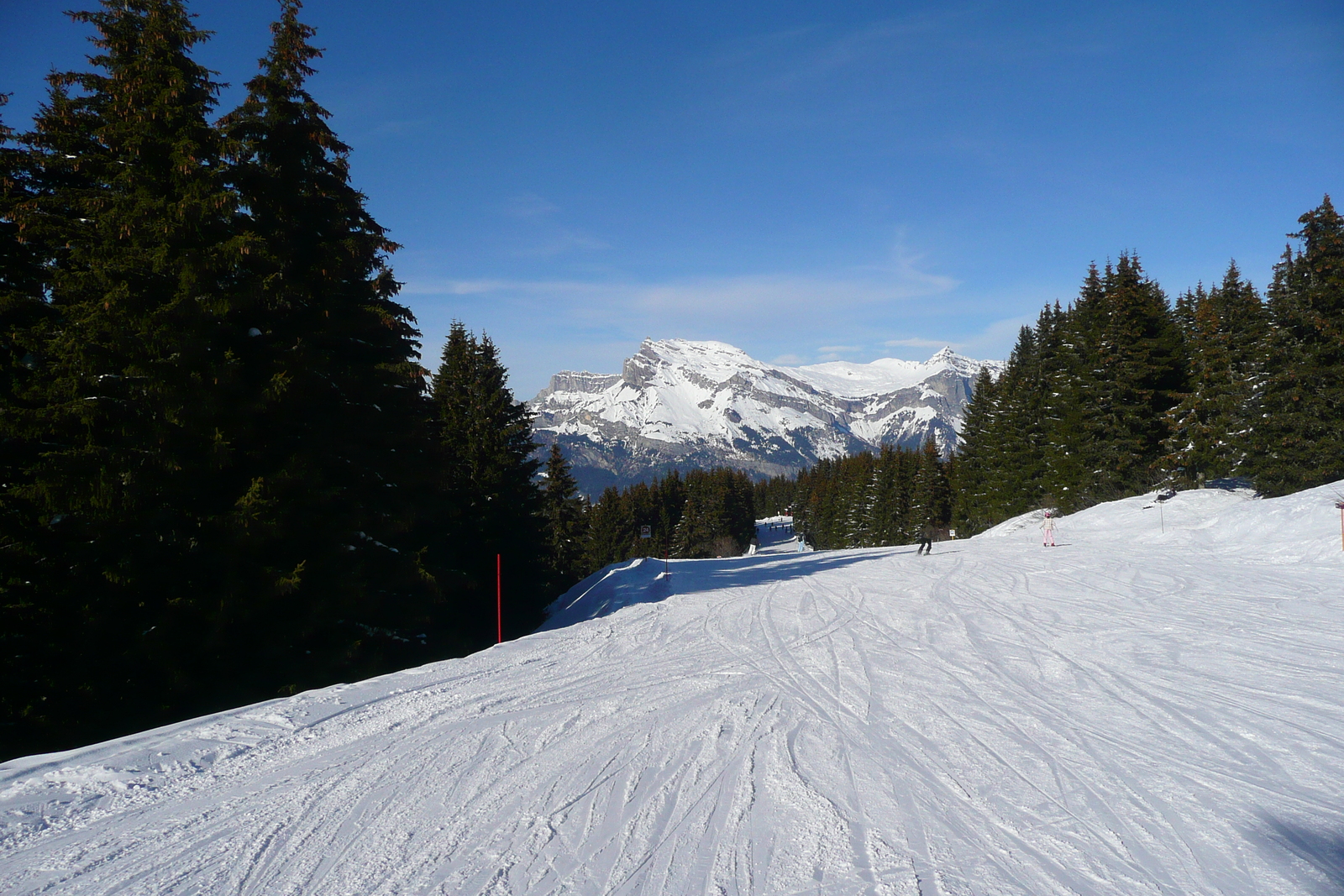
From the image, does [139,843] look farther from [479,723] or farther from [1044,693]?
[1044,693]

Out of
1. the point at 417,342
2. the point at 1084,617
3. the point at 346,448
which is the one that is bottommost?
the point at 1084,617

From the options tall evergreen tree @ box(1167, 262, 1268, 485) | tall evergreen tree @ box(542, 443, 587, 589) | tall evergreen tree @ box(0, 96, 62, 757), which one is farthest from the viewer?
tall evergreen tree @ box(542, 443, 587, 589)

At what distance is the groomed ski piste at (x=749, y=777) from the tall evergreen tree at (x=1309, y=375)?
2136 centimetres

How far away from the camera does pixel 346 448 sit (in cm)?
1296

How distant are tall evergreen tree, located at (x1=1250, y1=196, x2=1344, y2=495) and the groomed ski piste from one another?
2136 centimetres

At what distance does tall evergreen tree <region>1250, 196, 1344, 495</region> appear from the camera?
82.4 feet

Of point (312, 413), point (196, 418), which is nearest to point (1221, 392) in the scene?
point (312, 413)

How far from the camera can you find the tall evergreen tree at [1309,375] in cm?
2511

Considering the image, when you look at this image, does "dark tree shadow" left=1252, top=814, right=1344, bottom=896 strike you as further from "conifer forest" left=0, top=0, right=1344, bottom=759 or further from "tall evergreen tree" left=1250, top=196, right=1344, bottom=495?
"tall evergreen tree" left=1250, top=196, right=1344, bottom=495

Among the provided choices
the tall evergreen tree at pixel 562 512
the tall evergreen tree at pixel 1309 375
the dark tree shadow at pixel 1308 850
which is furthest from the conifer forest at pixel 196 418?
the tall evergreen tree at pixel 1309 375

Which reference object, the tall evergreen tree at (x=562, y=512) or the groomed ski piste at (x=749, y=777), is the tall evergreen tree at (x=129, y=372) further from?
the tall evergreen tree at (x=562, y=512)

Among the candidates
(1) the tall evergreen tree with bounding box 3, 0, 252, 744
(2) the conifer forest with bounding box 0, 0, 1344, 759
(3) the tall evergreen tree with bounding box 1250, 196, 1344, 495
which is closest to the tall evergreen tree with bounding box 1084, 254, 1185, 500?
(3) the tall evergreen tree with bounding box 1250, 196, 1344, 495

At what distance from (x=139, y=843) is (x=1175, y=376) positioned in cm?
4581

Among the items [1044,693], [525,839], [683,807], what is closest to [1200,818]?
[1044,693]
